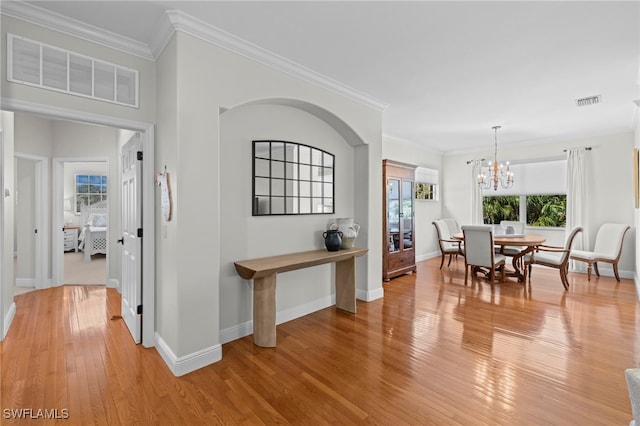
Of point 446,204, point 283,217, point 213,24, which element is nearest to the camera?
point 213,24

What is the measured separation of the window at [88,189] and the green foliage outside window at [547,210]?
10877 millimetres

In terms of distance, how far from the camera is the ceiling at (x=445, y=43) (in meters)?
2.18

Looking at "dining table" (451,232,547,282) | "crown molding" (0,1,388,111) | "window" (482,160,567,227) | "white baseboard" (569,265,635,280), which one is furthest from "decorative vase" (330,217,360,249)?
"window" (482,160,567,227)

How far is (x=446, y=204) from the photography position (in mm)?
7703

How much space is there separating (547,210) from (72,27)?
7977mm

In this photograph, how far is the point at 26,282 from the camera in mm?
4531

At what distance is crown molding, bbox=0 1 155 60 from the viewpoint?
6.86 ft

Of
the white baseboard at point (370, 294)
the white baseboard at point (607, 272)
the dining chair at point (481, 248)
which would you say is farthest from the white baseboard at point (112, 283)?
the white baseboard at point (607, 272)

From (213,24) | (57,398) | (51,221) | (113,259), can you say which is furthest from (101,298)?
(213,24)

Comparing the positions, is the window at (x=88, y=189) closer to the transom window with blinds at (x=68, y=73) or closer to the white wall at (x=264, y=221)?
the transom window with blinds at (x=68, y=73)

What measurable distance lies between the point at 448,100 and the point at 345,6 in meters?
2.46

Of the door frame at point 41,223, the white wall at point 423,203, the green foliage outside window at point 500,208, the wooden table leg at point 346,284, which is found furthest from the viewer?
the green foliage outside window at point 500,208

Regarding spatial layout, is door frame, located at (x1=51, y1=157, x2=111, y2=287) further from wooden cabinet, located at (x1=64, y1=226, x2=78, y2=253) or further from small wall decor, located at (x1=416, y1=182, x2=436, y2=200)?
small wall decor, located at (x1=416, y1=182, x2=436, y2=200)

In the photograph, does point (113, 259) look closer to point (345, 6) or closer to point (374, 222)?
point (374, 222)
